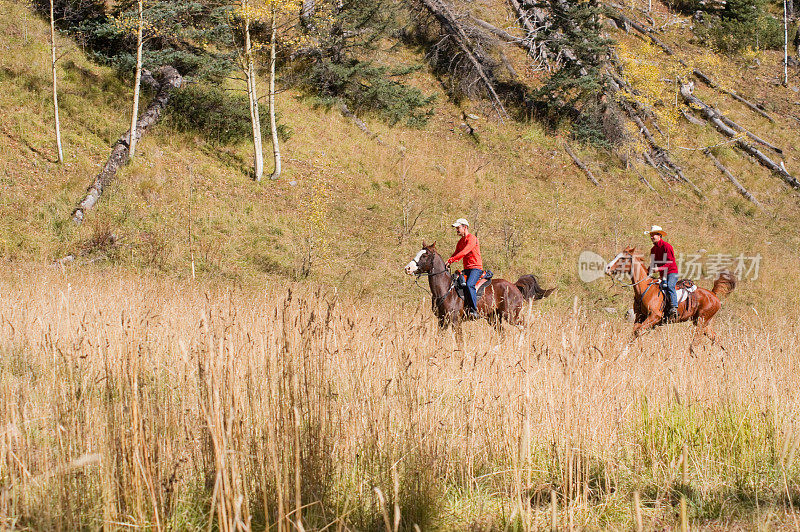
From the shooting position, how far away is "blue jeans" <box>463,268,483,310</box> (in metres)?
10.4

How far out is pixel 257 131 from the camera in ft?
66.1

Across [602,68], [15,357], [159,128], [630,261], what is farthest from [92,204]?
[602,68]

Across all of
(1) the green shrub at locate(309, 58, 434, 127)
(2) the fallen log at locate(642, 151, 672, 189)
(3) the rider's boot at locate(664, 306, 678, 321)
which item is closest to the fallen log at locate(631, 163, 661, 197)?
(2) the fallen log at locate(642, 151, 672, 189)

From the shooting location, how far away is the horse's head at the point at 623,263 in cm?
1089

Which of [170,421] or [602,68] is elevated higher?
[602,68]

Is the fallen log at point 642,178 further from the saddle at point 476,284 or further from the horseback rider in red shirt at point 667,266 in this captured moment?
the saddle at point 476,284

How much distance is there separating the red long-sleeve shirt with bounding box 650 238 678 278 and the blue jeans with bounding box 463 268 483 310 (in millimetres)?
3288

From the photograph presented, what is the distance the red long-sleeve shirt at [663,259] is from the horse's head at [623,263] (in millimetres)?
376

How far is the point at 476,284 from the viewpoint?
34.8 ft

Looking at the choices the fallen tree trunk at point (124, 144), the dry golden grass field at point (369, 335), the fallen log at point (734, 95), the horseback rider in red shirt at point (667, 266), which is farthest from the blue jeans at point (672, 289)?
the fallen log at point (734, 95)

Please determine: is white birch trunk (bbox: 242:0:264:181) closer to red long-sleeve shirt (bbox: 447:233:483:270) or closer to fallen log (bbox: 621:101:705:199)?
red long-sleeve shirt (bbox: 447:233:483:270)

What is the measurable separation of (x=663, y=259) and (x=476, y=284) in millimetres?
3468

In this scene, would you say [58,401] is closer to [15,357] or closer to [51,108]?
[15,357]

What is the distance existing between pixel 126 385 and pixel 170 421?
0.36 m
